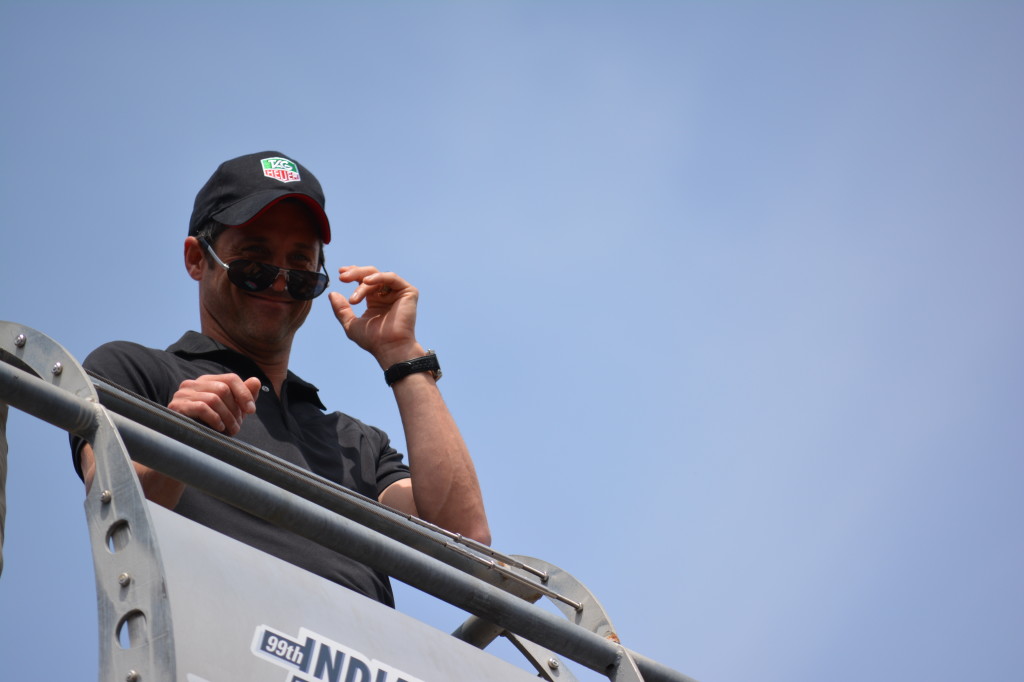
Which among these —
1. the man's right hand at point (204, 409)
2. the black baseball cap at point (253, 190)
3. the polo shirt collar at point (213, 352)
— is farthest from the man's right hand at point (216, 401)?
the black baseball cap at point (253, 190)

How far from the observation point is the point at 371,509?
214 centimetres

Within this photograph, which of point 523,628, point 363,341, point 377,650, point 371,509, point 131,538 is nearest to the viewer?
point 131,538

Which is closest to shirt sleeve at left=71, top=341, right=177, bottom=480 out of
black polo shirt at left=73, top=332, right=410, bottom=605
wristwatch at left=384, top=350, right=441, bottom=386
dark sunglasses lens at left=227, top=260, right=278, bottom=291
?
black polo shirt at left=73, top=332, right=410, bottom=605

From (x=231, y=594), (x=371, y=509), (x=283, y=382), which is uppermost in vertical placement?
(x=283, y=382)

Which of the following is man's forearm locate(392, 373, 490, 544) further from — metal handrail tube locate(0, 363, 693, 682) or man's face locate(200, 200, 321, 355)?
metal handrail tube locate(0, 363, 693, 682)

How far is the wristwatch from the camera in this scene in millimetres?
3080

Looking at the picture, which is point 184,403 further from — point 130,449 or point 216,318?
point 216,318

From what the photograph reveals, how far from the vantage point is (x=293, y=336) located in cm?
315

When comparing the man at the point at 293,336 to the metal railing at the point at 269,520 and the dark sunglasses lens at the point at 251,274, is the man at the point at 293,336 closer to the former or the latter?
the dark sunglasses lens at the point at 251,274

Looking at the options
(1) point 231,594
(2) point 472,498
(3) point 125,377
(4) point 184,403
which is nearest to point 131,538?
(1) point 231,594

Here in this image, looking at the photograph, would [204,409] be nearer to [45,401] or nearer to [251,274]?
[45,401]

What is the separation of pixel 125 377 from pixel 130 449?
0.80 m

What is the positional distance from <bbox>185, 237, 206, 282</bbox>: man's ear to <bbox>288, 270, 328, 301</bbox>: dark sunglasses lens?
0.32 m

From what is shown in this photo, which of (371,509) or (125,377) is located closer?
(371,509)
